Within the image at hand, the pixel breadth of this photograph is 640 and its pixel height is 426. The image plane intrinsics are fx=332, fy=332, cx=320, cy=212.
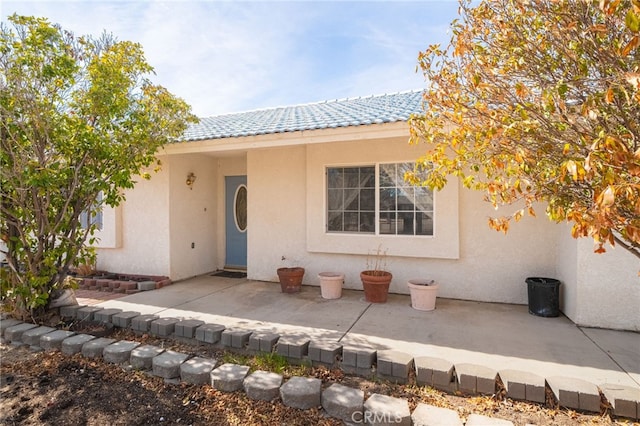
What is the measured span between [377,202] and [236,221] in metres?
4.74

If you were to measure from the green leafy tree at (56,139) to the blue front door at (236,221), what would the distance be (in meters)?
4.11

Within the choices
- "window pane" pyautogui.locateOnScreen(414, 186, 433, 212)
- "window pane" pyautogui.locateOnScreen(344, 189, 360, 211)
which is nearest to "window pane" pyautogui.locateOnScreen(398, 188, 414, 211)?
"window pane" pyautogui.locateOnScreen(414, 186, 433, 212)

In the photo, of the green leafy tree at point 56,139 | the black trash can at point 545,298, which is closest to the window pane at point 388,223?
the black trash can at point 545,298

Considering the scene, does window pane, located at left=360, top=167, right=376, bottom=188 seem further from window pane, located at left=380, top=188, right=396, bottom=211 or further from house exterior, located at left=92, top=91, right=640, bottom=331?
window pane, located at left=380, top=188, right=396, bottom=211

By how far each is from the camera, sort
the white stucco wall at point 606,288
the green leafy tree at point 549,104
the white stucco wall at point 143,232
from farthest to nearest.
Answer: the white stucco wall at point 143,232 < the white stucco wall at point 606,288 < the green leafy tree at point 549,104

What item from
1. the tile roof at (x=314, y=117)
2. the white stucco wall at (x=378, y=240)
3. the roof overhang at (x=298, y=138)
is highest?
the tile roof at (x=314, y=117)

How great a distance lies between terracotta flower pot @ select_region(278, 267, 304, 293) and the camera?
775cm

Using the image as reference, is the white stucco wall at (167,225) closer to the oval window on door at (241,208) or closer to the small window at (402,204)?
the oval window on door at (241,208)

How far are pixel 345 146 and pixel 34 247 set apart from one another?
254 inches

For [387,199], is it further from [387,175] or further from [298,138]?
[298,138]

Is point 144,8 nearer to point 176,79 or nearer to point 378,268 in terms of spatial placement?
point 176,79

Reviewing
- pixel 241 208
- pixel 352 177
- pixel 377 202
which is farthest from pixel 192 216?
pixel 377 202

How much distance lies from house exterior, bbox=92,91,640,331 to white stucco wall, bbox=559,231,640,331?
16 millimetres

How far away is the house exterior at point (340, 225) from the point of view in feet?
20.6
